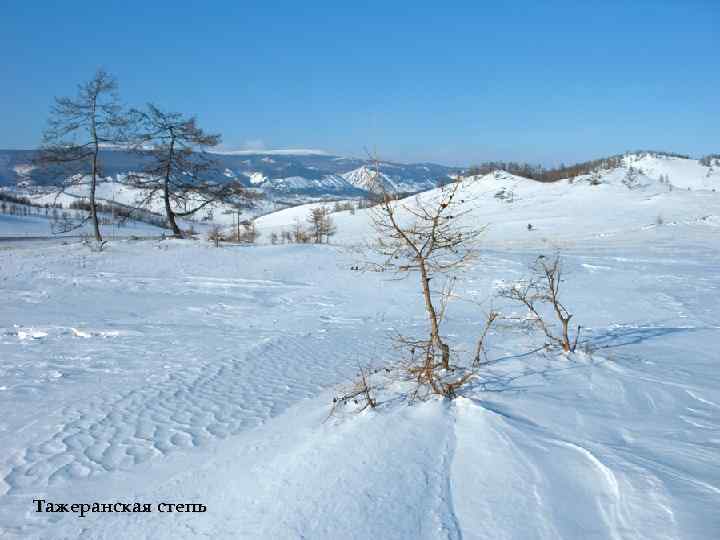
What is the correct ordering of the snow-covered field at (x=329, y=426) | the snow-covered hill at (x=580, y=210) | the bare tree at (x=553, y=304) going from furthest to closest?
the snow-covered hill at (x=580, y=210)
the bare tree at (x=553, y=304)
the snow-covered field at (x=329, y=426)

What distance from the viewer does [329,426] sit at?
4605 mm

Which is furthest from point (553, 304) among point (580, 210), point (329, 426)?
point (580, 210)

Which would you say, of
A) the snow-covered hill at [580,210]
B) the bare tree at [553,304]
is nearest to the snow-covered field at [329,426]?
the bare tree at [553,304]

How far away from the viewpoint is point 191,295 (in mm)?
13016

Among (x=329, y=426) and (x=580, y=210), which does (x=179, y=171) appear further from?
(x=580, y=210)

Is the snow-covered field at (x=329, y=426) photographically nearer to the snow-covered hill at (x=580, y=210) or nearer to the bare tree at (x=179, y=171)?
the bare tree at (x=179, y=171)

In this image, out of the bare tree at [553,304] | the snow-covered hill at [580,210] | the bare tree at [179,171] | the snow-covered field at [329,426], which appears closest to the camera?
the snow-covered field at [329,426]

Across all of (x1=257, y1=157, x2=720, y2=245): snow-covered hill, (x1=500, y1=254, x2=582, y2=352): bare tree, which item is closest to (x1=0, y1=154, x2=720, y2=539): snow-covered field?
(x1=500, y1=254, x2=582, y2=352): bare tree

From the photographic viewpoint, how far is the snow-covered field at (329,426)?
319cm

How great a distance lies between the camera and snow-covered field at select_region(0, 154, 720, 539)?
3.19 meters

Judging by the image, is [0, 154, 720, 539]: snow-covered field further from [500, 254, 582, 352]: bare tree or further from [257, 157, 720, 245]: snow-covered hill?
[257, 157, 720, 245]: snow-covered hill

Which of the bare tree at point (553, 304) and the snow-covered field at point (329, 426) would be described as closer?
the snow-covered field at point (329, 426)

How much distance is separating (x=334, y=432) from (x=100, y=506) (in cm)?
180

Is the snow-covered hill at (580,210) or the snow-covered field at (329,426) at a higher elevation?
the snow-covered hill at (580,210)
